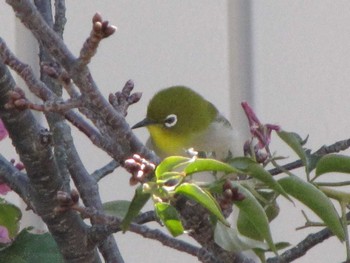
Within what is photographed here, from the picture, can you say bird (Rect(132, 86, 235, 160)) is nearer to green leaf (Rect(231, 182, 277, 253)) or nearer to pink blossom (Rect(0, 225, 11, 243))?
pink blossom (Rect(0, 225, 11, 243))

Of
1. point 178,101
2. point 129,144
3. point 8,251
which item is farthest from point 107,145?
point 178,101

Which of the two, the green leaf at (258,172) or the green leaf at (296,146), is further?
the green leaf at (296,146)

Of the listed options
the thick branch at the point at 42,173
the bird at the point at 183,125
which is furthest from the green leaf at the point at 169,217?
the bird at the point at 183,125

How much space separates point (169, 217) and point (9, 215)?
0.34m

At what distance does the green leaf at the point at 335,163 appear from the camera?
57cm

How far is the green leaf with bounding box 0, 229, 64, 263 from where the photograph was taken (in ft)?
2.23

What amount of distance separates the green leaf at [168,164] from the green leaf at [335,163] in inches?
5.4

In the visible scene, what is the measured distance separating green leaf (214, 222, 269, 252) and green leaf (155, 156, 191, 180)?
7cm

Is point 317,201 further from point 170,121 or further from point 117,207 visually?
point 170,121

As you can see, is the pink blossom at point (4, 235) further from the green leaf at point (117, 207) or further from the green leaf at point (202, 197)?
the green leaf at point (202, 197)

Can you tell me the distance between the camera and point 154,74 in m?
1.91

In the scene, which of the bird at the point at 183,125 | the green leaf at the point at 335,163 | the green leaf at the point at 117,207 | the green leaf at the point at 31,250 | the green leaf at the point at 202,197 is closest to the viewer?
the green leaf at the point at 202,197

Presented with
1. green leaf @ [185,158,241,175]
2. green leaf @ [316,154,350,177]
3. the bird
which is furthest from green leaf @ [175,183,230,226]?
the bird

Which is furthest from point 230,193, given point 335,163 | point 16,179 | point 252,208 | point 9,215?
point 9,215
